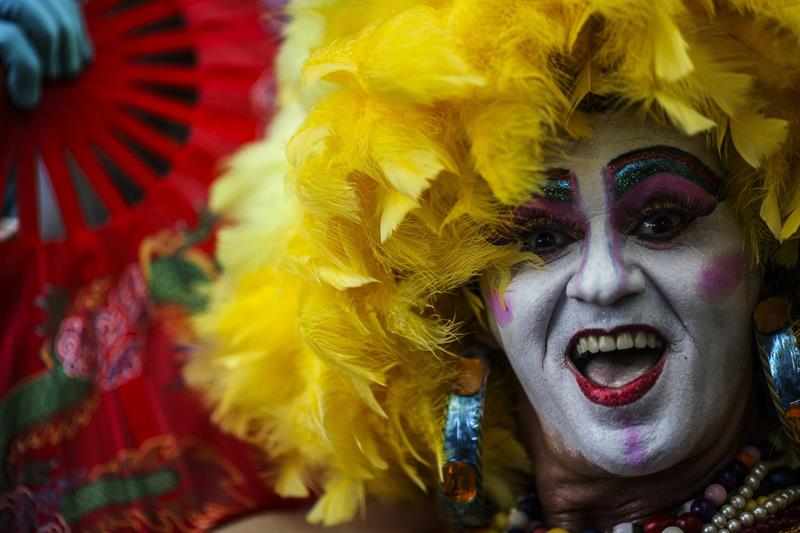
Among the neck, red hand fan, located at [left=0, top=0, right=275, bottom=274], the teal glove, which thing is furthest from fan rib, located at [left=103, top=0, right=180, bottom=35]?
the neck

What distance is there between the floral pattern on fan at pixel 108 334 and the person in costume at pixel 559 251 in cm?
54

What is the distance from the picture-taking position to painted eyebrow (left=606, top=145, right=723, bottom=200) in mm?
1529

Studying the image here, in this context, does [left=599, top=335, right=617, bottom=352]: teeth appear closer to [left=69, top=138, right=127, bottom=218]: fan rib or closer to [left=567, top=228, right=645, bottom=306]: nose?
[left=567, top=228, right=645, bottom=306]: nose

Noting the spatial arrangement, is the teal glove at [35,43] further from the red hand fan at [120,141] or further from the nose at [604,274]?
the nose at [604,274]

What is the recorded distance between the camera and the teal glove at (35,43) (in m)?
2.12

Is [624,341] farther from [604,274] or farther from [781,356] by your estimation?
[781,356]

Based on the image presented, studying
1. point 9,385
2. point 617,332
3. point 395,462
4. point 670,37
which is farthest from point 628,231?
point 9,385

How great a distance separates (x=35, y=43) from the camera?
2.16 m

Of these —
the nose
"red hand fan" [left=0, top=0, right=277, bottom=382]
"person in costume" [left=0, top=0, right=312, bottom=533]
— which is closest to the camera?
the nose

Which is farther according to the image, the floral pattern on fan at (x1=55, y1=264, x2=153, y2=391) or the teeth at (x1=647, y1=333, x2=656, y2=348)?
the floral pattern on fan at (x1=55, y1=264, x2=153, y2=391)

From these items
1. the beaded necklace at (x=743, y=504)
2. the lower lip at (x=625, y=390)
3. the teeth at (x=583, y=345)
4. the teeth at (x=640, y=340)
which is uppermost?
Result: the teeth at (x=640, y=340)

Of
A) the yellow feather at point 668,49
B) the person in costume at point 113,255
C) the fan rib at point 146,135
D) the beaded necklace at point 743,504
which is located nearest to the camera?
the yellow feather at point 668,49

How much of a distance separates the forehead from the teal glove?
3.65 feet

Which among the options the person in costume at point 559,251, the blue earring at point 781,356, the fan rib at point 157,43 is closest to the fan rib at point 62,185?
the fan rib at point 157,43
